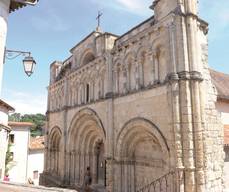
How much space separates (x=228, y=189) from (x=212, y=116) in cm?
349

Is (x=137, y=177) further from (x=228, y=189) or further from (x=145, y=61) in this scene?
(x=145, y=61)

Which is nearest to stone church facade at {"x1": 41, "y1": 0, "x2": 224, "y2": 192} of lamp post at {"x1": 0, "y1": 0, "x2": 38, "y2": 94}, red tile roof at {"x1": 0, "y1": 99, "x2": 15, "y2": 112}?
lamp post at {"x1": 0, "y1": 0, "x2": 38, "y2": 94}

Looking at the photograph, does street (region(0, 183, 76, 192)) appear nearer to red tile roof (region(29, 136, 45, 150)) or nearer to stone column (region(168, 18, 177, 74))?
stone column (region(168, 18, 177, 74))

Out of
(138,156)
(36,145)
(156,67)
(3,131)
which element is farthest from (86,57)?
(36,145)

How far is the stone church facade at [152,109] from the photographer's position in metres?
9.20

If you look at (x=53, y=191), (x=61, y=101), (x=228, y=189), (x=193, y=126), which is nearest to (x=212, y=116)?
(x=193, y=126)

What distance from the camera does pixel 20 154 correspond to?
29.0 meters

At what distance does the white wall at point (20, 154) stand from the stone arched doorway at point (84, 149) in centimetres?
1403

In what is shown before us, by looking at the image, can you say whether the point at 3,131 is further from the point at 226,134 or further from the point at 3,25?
the point at 226,134

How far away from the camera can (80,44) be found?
A: 17766 millimetres

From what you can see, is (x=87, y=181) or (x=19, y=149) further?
(x=19, y=149)

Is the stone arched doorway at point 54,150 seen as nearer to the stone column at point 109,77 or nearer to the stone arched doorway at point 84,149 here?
the stone arched doorway at point 84,149

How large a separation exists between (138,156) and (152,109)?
107 inches

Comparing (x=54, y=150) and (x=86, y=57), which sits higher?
(x=86, y=57)
